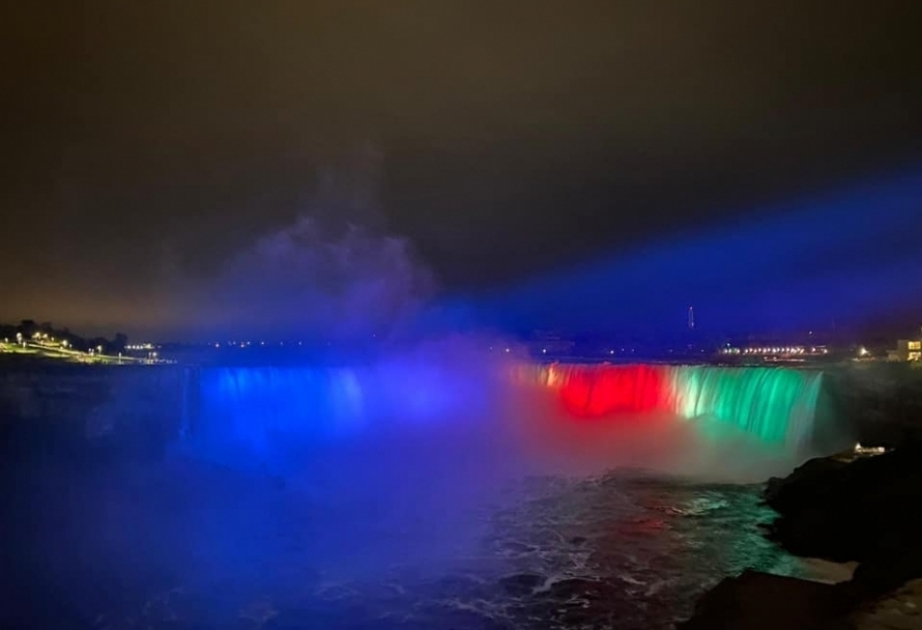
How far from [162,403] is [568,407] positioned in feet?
65.7

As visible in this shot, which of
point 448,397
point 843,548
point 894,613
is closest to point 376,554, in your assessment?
point 843,548

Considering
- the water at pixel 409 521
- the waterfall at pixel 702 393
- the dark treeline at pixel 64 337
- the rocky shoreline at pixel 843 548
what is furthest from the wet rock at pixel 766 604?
the dark treeline at pixel 64 337

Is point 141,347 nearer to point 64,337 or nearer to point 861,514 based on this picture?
point 64,337

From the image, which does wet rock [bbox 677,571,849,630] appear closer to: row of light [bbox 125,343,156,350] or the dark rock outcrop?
the dark rock outcrop

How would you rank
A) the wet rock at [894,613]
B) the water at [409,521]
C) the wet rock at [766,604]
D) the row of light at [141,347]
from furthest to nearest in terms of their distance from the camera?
the row of light at [141,347], the water at [409,521], the wet rock at [766,604], the wet rock at [894,613]

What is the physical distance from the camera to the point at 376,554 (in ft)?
50.5

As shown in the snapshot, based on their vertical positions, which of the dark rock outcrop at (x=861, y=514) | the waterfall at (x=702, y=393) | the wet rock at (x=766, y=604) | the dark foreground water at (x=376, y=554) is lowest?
the dark foreground water at (x=376, y=554)

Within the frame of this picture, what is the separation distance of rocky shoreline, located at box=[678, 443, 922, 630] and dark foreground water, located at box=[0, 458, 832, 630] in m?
0.86

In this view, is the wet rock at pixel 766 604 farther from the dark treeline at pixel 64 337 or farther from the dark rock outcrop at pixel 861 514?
the dark treeline at pixel 64 337

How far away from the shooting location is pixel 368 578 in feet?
45.4

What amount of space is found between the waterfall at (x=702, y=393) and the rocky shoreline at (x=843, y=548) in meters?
5.17

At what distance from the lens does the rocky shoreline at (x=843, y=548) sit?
8.20 metres

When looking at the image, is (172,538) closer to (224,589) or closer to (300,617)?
(224,589)

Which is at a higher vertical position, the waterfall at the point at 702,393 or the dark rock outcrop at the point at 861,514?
the waterfall at the point at 702,393
